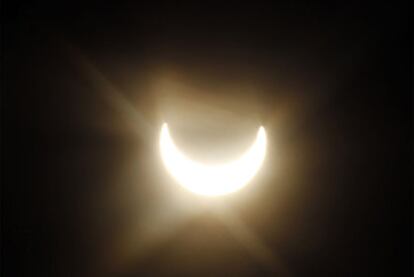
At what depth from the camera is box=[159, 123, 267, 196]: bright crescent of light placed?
1.01m

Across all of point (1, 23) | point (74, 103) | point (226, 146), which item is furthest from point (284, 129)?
point (1, 23)

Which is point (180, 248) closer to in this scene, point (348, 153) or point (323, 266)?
point (323, 266)

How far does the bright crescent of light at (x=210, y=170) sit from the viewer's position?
1.01 m

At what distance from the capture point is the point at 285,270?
1.02 metres

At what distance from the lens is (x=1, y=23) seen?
1.02 metres

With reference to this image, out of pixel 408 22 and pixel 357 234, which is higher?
pixel 408 22

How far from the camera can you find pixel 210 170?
3.33 ft

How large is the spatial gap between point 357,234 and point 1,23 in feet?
3.73

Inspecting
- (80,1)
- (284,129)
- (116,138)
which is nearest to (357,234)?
(284,129)

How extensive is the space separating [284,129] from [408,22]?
46 cm

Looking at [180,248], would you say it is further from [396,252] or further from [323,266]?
[396,252]

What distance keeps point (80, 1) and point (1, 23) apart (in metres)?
0.22

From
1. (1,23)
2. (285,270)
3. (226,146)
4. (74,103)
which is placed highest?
(1,23)

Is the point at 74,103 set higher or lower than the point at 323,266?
higher
